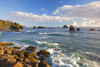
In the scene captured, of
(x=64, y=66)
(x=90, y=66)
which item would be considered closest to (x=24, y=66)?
(x=64, y=66)

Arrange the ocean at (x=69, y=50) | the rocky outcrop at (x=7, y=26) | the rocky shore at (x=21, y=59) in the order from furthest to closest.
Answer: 1. the rocky outcrop at (x=7, y=26)
2. the ocean at (x=69, y=50)
3. the rocky shore at (x=21, y=59)

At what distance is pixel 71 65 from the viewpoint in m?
10.9

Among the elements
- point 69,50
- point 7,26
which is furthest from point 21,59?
point 7,26

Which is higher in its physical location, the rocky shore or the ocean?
the rocky shore

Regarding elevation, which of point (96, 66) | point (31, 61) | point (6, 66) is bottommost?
point (96, 66)

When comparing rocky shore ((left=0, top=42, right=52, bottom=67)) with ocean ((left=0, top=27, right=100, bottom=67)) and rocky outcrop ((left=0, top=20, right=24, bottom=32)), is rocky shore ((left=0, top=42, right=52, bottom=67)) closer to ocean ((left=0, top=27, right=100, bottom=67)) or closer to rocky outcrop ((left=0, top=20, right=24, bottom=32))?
ocean ((left=0, top=27, right=100, bottom=67))

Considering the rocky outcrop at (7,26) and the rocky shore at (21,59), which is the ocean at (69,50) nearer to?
the rocky shore at (21,59)

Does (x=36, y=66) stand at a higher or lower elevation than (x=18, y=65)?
lower

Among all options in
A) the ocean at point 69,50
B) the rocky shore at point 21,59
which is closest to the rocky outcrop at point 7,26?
the ocean at point 69,50

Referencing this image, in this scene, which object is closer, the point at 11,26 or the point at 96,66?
the point at 96,66

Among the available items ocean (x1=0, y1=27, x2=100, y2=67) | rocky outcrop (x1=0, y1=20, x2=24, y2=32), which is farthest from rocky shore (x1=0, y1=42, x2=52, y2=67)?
rocky outcrop (x1=0, y1=20, x2=24, y2=32)

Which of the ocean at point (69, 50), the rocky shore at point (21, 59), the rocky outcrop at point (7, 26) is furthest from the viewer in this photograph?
the rocky outcrop at point (7, 26)

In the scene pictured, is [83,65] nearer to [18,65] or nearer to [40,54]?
[40,54]

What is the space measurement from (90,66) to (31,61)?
30.9 ft
